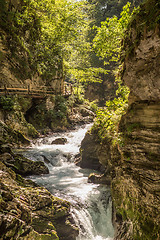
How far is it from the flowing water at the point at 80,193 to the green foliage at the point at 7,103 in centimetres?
459

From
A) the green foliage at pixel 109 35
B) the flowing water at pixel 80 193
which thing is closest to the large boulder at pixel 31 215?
the flowing water at pixel 80 193

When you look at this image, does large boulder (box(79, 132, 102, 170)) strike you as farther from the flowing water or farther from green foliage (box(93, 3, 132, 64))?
green foliage (box(93, 3, 132, 64))

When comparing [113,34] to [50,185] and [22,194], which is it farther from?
[50,185]

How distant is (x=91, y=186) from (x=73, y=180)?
130 centimetres

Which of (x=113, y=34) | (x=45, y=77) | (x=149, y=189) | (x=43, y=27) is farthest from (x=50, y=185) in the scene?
(x=43, y=27)

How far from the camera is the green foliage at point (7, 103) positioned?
12422 mm

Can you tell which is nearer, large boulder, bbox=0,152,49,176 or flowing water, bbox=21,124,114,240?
flowing water, bbox=21,124,114,240

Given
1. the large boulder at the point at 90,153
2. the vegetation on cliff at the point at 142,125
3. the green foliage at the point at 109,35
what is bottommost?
the large boulder at the point at 90,153

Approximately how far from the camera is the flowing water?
18.5ft

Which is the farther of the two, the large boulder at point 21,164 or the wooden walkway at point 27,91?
the wooden walkway at point 27,91

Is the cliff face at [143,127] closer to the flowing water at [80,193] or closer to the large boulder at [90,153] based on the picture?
the flowing water at [80,193]

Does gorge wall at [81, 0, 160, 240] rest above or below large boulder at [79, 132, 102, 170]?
above

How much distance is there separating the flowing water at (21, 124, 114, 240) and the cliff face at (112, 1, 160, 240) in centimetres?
172

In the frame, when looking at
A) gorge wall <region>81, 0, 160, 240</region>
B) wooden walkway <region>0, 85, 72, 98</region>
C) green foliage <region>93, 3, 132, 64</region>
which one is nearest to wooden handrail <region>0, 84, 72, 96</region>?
wooden walkway <region>0, 85, 72, 98</region>
